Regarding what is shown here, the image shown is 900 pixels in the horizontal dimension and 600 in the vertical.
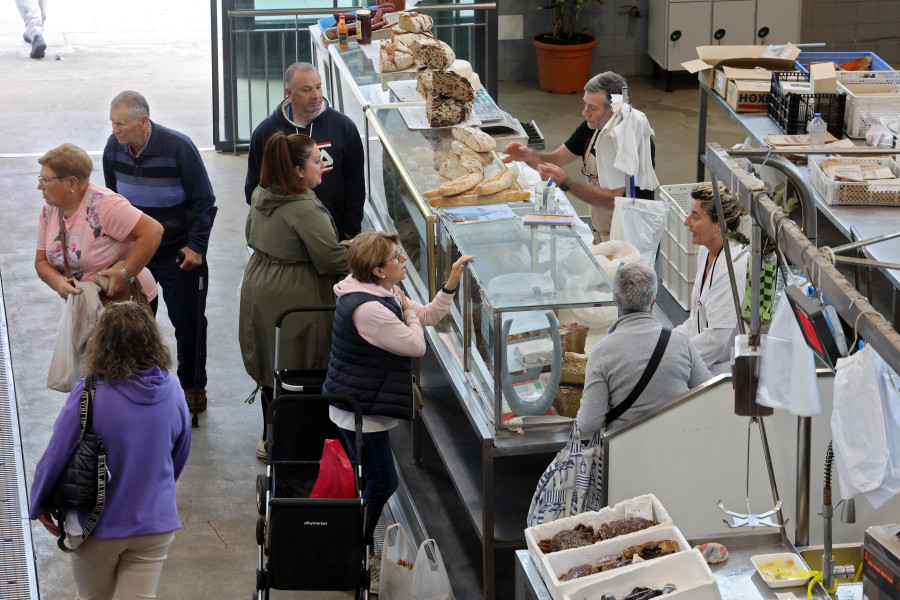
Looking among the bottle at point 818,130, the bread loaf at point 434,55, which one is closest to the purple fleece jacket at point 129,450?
the bread loaf at point 434,55

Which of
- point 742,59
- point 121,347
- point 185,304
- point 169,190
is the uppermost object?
point 742,59

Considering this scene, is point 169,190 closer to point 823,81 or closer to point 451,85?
point 451,85

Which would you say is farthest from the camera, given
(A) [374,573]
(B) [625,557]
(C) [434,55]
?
(C) [434,55]

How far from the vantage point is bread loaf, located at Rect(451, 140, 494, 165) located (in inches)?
236

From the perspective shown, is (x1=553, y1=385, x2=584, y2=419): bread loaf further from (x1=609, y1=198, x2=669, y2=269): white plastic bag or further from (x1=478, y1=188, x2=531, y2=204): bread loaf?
(x1=609, y1=198, x2=669, y2=269): white plastic bag

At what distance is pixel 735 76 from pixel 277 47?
455 centimetres

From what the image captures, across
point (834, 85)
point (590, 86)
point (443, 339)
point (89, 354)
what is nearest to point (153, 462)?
point (89, 354)

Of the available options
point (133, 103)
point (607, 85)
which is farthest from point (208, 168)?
point (607, 85)

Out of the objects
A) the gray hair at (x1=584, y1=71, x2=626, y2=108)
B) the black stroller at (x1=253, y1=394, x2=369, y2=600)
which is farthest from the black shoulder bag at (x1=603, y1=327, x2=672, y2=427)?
the gray hair at (x1=584, y1=71, x2=626, y2=108)

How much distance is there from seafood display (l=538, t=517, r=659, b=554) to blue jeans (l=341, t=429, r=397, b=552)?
1.47 m

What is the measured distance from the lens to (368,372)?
191 inches

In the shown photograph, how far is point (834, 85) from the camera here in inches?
315

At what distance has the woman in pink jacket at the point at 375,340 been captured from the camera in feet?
15.5

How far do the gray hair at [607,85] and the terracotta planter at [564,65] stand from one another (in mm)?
6507
